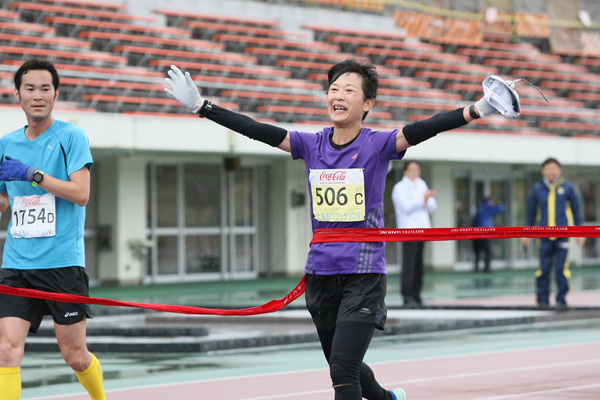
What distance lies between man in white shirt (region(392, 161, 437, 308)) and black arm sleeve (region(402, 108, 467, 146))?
30.6 ft

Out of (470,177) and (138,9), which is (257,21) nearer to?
(138,9)

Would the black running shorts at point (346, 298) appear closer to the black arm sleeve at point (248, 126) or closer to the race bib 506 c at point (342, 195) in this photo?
the race bib 506 c at point (342, 195)

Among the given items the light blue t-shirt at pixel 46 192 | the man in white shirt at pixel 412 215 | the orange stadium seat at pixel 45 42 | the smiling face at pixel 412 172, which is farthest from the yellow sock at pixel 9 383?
the orange stadium seat at pixel 45 42

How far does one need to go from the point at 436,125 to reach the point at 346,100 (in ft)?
1.83

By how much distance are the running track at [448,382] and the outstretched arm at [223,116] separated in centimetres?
284

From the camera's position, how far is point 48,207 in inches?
233

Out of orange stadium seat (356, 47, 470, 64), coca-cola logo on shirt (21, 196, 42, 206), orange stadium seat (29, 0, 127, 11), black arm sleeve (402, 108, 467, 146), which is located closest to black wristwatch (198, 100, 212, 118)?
coca-cola logo on shirt (21, 196, 42, 206)

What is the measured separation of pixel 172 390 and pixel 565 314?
7.44 metres

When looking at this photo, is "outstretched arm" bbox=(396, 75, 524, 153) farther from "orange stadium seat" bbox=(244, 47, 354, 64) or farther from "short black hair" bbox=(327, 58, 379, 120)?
"orange stadium seat" bbox=(244, 47, 354, 64)

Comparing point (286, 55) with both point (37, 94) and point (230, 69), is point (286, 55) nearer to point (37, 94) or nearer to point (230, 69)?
point (230, 69)

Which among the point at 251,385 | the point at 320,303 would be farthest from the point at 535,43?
the point at 320,303

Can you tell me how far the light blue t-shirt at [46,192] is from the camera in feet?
19.4

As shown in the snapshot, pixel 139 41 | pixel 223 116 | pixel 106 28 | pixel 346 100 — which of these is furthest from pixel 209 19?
pixel 346 100

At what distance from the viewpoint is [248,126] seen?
589 cm
